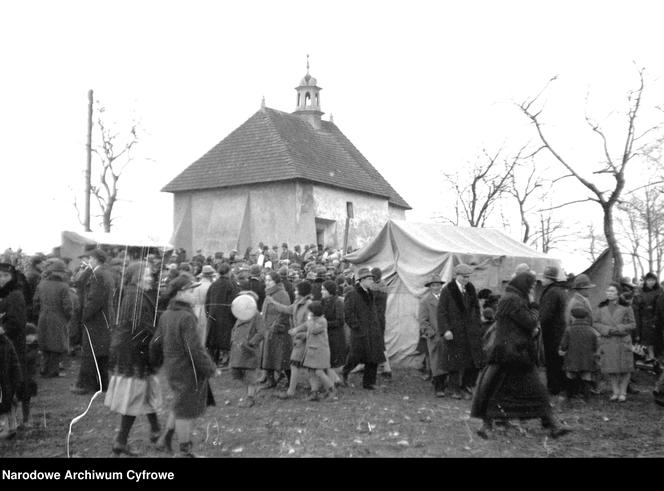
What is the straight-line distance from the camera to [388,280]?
1561 cm

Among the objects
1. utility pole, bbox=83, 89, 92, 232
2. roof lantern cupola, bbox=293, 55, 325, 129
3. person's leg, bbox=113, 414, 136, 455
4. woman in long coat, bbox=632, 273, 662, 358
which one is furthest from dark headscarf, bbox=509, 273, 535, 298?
roof lantern cupola, bbox=293, 55, 325, 129

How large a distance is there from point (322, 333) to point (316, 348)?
0.24 meters

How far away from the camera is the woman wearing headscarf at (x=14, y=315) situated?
8.04m

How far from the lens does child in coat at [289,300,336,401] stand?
35.4ft

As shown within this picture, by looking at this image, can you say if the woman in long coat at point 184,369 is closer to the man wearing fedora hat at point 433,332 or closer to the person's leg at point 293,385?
the person's leg at point 293,385

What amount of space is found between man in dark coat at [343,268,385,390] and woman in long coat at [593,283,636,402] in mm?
3384

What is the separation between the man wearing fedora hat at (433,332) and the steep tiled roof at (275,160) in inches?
917

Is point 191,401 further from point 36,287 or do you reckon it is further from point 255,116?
point 255,116

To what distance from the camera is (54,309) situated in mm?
11555

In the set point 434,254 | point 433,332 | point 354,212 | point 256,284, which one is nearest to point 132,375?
point 433,332

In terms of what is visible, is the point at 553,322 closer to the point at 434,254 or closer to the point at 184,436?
the point at 434,254

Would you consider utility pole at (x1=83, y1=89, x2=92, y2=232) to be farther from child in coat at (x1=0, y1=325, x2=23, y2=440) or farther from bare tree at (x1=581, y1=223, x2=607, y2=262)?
bare tree at (x1=581, y1=223, x2=607, y2=262)
